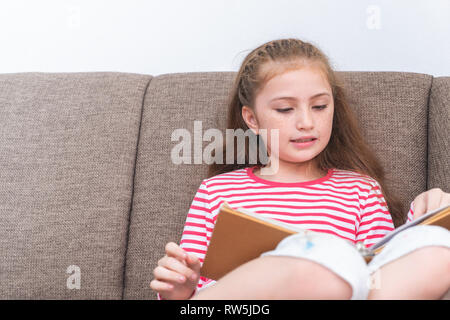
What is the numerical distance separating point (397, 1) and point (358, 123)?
21.0 inches

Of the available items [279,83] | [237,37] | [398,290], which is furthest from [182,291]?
[237,37]

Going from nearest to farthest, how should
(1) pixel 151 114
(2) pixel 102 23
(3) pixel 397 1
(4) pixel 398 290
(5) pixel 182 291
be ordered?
(4) pixel 398 290, (5) pixel 182 291, (1) pixel 151 114, (3) pixel 397 1, (2) pixel 102 23

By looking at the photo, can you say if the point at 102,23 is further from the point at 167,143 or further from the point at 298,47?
the point at 298,47

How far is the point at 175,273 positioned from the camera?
917 millimetres

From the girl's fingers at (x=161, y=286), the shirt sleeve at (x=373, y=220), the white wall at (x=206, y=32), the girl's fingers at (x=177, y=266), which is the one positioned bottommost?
the girl's fingers at (x=161, y=286)

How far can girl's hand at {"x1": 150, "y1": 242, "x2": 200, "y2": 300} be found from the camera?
92 cm

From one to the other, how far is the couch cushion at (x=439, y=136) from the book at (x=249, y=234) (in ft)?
1.43

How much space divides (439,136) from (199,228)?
665mm

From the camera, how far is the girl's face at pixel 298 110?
3.79 feet

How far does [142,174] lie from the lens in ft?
4.54

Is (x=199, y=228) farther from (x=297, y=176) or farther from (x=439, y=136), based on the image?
(x=439, y=136)

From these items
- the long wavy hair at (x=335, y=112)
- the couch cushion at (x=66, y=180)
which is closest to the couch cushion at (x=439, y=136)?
the long wavy hair at (x=335, y=112)

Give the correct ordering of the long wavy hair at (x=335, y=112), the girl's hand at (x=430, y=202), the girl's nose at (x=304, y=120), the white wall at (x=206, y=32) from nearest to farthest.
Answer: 1. the girl's hand at (x=430, y=202)
2. the girl's nose at (x=304, y=120)
3. the long wavy hair at (x=335, y=112)
4. the white wall at (x=206, y=32)

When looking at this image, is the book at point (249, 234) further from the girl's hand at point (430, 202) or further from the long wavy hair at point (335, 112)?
the long wavy hair at point (335, 112)
